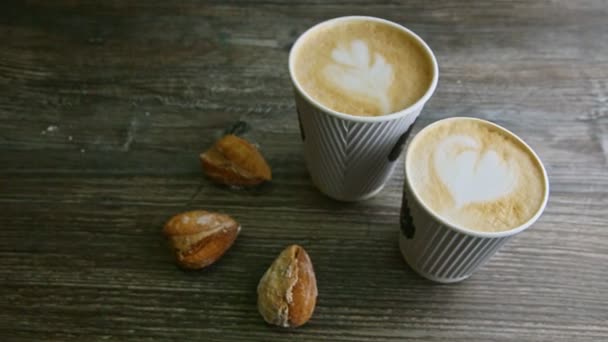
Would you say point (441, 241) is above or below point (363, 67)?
below

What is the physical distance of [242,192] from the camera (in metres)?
0.72

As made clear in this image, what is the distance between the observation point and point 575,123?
82 cm

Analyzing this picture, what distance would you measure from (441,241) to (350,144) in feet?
0.47

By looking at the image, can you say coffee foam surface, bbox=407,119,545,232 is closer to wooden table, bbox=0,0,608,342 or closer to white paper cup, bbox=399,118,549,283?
white paper cup, bbox=399,118,549,283

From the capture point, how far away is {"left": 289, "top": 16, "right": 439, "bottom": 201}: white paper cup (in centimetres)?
60

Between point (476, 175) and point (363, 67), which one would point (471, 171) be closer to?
point (476, 175)

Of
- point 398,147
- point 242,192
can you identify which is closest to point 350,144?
point 398,147

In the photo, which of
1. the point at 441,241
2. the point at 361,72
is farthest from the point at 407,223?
the point at 361,72

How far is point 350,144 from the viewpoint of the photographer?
624 millimetres

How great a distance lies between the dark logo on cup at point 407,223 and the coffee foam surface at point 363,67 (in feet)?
0.35

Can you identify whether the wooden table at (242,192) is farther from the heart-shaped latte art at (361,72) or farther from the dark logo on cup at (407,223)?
the heart-shaped latte art at (361,72)

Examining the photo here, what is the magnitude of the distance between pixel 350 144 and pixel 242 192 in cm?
17

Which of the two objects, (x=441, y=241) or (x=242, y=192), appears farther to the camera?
(x=242, y=192)

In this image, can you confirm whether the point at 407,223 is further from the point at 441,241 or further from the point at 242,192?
the point at 242,192
